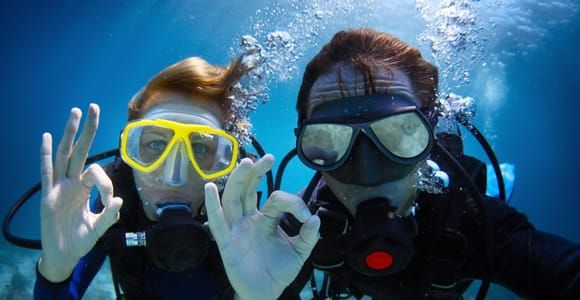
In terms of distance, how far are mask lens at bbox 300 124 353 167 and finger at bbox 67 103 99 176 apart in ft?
5.02

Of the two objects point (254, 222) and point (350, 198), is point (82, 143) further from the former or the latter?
point (350, 198)

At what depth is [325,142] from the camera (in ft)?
9.23

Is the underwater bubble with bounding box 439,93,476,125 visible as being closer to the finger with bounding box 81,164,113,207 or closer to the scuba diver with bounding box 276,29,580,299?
the scuba diver with bounding box 276,29,580,299

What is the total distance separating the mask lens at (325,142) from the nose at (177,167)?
113 centimetres

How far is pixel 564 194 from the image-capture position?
60.1 metres

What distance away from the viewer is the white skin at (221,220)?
2.15 metres

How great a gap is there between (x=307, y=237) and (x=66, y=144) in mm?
1820

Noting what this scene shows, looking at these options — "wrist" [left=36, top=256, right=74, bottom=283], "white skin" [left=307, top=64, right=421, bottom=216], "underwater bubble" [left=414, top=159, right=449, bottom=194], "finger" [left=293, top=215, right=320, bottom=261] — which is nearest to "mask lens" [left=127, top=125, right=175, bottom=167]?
"wrist" [left=36, top=256, right=74, bottom=283]

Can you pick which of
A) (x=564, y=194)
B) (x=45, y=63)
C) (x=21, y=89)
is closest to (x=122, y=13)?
(x=45, y=63)

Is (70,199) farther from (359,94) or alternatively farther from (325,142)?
(359,94)

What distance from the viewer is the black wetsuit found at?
8.00 ft

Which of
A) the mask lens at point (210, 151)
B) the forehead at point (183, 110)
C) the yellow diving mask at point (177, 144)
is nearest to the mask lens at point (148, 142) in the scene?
the yellow diving mask at point (177, 144)

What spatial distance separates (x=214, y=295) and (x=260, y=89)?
147 inches

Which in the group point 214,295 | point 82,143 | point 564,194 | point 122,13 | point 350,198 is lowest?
point 564,194
